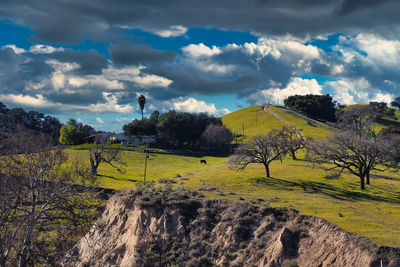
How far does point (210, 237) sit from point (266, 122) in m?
131

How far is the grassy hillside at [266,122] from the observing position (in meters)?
137

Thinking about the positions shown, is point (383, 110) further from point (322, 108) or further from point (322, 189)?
point (322, 189)

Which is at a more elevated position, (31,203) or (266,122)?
(266,122)

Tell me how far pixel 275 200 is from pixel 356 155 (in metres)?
17.1

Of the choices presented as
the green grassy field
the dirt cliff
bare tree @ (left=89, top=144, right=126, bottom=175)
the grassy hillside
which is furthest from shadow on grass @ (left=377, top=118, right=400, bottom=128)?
the dirt cliff

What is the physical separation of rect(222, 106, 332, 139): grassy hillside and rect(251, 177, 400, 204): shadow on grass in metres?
72.9

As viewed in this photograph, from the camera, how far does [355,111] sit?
434 feet

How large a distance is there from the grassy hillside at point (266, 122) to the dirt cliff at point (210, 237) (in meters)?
91.8

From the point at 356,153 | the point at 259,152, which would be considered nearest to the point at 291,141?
the point at 259,152

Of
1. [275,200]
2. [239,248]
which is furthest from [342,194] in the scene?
[239,248]

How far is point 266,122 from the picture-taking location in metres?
161

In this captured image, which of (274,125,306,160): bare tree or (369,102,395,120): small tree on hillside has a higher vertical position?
(369,102,395,120): small tree on hillside

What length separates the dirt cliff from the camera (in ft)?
90.5

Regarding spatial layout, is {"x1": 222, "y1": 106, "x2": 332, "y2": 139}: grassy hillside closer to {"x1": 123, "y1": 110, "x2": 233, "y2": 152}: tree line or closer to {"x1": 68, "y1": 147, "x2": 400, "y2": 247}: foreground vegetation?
{"x1": 123, "y1": 110, "x2": 233, "y2": 152}: tree line
